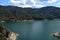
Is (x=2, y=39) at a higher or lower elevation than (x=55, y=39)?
lower

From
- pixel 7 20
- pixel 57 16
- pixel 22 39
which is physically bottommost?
pixel 22 39

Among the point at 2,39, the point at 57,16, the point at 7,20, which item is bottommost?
the point at 2,39

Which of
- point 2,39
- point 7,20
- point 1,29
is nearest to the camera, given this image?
point 2,39

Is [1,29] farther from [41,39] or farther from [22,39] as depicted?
[41,39]

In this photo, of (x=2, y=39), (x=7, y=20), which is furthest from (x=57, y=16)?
(x=2, y=39)

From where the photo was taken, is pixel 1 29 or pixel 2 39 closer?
pixel 2 39

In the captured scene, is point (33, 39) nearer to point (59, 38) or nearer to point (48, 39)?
point (48, 39)

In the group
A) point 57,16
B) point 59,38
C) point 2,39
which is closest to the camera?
point 2,39

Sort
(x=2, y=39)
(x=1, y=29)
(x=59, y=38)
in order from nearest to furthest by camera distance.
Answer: (x=2, y=39) < (x=1, y=29) < (x=59, y=38)

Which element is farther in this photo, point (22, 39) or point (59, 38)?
point (59, 38)
